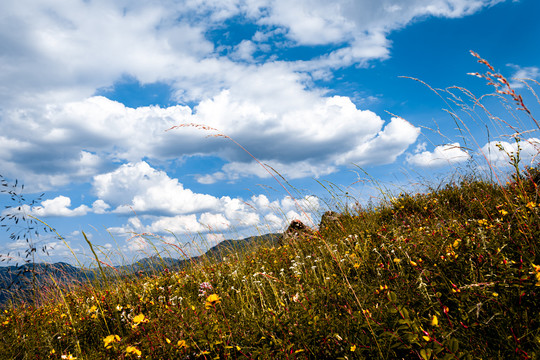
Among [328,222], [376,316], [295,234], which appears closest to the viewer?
[376,316]

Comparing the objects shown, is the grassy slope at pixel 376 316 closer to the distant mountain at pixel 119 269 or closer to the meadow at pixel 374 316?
the meadow at pixel 374 316

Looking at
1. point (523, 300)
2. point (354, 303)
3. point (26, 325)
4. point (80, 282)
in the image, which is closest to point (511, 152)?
point (523, 300)

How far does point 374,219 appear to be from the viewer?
530 centimetres

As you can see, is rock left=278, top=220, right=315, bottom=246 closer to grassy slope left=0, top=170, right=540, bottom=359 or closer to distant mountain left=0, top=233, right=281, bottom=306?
distant mountain left=0, top=233, right=281, bottom=306

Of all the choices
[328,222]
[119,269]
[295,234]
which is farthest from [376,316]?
[119,269]

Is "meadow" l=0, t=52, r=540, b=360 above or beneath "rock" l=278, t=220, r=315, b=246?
beneath

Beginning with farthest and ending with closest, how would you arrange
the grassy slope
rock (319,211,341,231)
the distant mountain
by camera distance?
rock (319,211,341,231)
the distant mountain
the grassy slope

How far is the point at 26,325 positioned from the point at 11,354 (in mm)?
1119

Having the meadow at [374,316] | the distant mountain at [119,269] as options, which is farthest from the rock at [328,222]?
the meadow at [374,316]

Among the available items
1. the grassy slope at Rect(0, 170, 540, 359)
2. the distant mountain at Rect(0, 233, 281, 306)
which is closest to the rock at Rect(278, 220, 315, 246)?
the distant mountain at Rect(0, 233, 281, 306)

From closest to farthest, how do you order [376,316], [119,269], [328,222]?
1. [376,316]
2. [119,269]
3. [328,222]

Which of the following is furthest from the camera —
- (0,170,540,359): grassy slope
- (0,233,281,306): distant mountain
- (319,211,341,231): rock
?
(319,211,341,231): rock

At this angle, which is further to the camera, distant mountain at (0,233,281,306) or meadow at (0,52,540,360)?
distant mountain at (0,233,281,306)

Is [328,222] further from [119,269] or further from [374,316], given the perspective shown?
[374,316]
